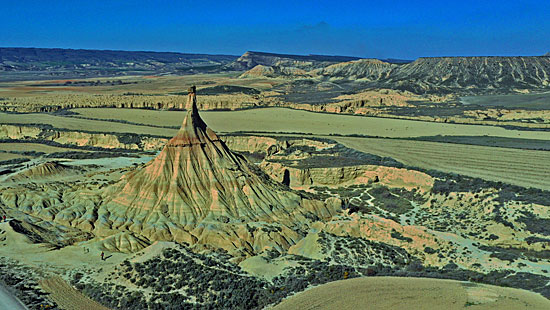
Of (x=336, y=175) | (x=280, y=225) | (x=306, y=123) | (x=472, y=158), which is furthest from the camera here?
(x=306, y=123)

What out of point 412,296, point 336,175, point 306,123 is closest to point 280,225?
point 412,296

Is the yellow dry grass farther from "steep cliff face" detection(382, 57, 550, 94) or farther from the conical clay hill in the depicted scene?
"steep cliff face" detection(382, 57, 550, 94)

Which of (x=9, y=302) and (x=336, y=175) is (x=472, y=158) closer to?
(x=336, y=175)

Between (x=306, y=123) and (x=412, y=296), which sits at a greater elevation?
(x=306, y=123)

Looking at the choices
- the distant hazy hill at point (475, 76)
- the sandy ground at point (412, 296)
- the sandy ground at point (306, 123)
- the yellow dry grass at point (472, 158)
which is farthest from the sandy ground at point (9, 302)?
the distant hazy hill at point (475, 76)

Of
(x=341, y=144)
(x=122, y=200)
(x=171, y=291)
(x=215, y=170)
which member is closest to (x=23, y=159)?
(x=122, y=200)

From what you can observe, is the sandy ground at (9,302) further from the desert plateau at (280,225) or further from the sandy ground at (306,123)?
the sandy ground at (306,123)

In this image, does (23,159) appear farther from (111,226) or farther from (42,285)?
(42,285)

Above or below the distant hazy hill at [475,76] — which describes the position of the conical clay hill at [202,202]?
below
